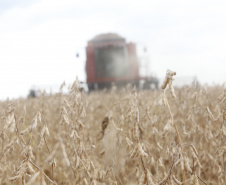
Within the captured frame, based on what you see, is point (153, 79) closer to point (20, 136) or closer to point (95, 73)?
point (95, 73)

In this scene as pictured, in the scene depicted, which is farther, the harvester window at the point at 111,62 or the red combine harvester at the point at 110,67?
the harvester window at the point at 111,62

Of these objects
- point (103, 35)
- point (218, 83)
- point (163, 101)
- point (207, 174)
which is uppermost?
point (103, 35)

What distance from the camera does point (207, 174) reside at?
7.85 feet

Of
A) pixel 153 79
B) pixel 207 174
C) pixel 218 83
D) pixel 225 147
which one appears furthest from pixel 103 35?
pixel 225 147

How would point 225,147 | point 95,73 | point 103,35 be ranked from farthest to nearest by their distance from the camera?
point 103,35
point 95,73
point 225,147

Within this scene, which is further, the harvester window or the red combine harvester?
the harvester window

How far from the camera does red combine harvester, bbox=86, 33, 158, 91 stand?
11.9 m

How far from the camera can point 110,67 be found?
12320 mm

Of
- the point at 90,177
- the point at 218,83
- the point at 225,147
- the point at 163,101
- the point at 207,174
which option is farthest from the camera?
the point at 218,83

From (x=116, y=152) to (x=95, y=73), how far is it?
11161 millimetres

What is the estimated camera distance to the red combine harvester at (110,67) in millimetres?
11891

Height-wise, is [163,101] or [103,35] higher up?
[103,35]

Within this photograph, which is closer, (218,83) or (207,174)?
(207,174)

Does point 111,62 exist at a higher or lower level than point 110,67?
higher
